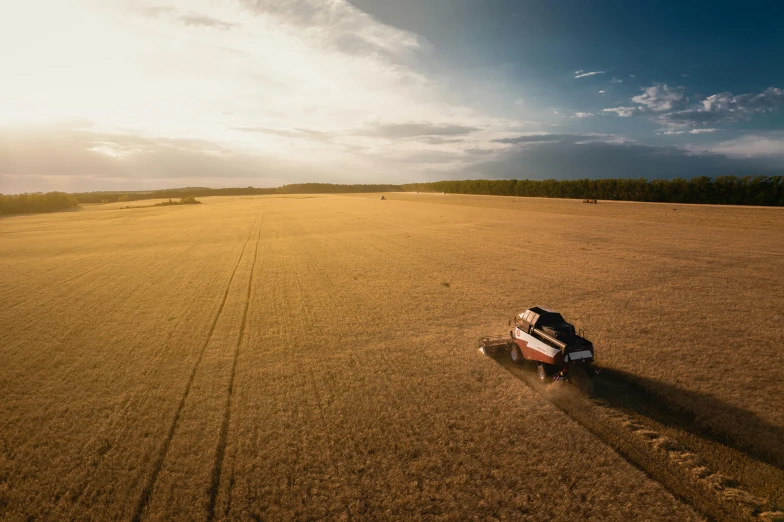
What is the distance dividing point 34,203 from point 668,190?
532ft

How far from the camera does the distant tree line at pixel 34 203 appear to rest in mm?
95062

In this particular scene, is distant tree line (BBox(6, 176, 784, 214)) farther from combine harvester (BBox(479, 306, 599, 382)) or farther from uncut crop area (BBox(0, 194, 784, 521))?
combine harvester (BBox(479, 306, 599, 382))

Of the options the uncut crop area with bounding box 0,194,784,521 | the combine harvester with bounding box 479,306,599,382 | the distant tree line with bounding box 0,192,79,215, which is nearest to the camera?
the uncut crop area with bounding box 0,194,784,521

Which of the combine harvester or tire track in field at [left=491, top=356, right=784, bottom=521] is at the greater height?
the combine harvester

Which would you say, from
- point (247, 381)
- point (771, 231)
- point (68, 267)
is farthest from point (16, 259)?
point (771, 231)

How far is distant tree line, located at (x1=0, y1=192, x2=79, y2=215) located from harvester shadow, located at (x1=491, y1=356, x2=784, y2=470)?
444ft

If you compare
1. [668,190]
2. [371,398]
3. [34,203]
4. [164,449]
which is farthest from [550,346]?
[34,203]

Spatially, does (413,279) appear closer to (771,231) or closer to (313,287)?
(313,287)

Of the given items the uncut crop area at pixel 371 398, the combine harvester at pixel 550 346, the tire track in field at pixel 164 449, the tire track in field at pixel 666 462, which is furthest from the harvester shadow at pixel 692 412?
the tire track in field at pixel 164 449

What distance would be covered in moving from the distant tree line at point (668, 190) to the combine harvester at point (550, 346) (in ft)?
262

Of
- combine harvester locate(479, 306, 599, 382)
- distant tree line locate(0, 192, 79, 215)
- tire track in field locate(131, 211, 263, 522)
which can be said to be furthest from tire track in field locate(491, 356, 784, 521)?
distant tree line locate(0, 192, 79, 215)

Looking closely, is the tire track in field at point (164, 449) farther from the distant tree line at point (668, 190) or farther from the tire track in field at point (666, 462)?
the distant tree line at point (668, 190)

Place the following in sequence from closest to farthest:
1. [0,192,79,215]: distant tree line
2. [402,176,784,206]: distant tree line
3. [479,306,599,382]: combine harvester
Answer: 1. [479,306,599,382]: combine harvester
2. [402,176,784,206]: distant tree line
3. [0,192,79,215]: distant tree line

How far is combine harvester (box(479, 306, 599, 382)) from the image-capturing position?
9680mm
